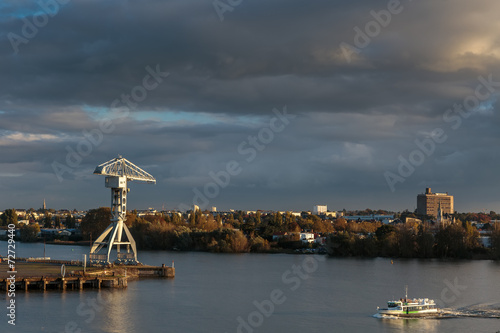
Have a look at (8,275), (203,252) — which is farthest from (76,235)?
(8,275)

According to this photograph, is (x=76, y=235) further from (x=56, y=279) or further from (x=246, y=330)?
(x=246, y=330)

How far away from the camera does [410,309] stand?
34281mm

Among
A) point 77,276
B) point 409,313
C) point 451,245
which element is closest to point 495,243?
point 451,245

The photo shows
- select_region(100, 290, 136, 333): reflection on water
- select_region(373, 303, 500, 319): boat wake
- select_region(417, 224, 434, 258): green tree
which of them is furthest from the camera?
select_region(417, 224, 434, 258): green tree

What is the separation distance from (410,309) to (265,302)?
7872 mm

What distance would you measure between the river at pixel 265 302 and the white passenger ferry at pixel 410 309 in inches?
36.5

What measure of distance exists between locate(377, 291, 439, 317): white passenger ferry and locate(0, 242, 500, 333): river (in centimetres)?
93

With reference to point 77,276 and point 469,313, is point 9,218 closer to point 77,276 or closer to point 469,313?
point 77,276

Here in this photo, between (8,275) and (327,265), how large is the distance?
1157 inches

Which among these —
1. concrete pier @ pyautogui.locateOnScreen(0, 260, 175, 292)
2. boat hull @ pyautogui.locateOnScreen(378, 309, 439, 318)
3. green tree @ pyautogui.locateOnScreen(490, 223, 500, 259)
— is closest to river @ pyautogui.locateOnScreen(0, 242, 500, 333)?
Answer: boat hull @ pyautogui.locateOnScreen(378, 309, 439, 318)

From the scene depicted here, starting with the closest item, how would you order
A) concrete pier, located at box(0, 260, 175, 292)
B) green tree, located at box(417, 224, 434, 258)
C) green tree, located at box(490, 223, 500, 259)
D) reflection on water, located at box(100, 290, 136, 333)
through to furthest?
reflection on water, located at box(100, 290, 136, 333) < concrete pier, located at box(0, 260, 175, 292) < green tree, located at box(490, 223, 500, 259) < green tree, located at box(417, 224, 434, 258)

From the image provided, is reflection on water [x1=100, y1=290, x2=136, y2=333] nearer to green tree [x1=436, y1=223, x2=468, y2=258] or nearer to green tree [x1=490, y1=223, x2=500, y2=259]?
green tree [x1=436, y1=223, x2=468, y2=258]

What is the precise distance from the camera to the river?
100 feet

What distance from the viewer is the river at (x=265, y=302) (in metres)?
30.6
